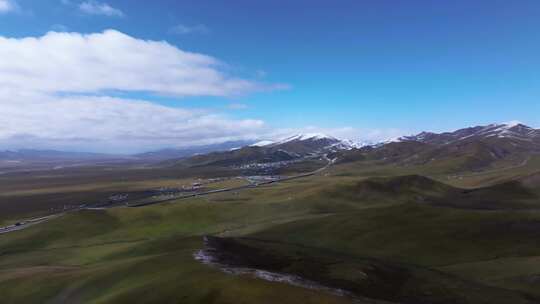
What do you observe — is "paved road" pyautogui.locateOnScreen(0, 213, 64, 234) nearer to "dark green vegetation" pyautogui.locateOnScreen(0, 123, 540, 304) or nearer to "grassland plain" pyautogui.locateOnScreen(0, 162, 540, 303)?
"dark green vegetation" pyautogui.locateOnScreen(0, 123, 540, 304)

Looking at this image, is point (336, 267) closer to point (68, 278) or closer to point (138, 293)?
point (138, 293)

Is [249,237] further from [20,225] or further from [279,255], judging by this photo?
[20,225]

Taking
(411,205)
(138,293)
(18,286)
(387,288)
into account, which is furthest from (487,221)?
(18,286)

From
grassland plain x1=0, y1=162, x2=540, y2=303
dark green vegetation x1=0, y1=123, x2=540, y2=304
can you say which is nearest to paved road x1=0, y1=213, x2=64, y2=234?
dark green vegetation x1=0, y1=123, x2=540, y2=304

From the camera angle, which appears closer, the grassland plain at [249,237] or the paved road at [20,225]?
the grassland plain at [249,237]

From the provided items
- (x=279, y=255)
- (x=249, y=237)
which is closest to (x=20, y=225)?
(x=249, y=237)

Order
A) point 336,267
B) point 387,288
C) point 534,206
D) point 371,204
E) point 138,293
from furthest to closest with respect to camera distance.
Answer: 1. point 371,204
2. point 534,206
3. point 336,267
4. point 387,288
5. point 138,293

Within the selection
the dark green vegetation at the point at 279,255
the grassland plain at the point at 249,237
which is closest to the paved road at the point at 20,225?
the dark green vegetation at the point at 279,255

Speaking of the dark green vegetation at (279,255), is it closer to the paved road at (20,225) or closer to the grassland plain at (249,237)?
the grassland plain at (249,237)

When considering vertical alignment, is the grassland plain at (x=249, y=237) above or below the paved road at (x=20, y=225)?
below
